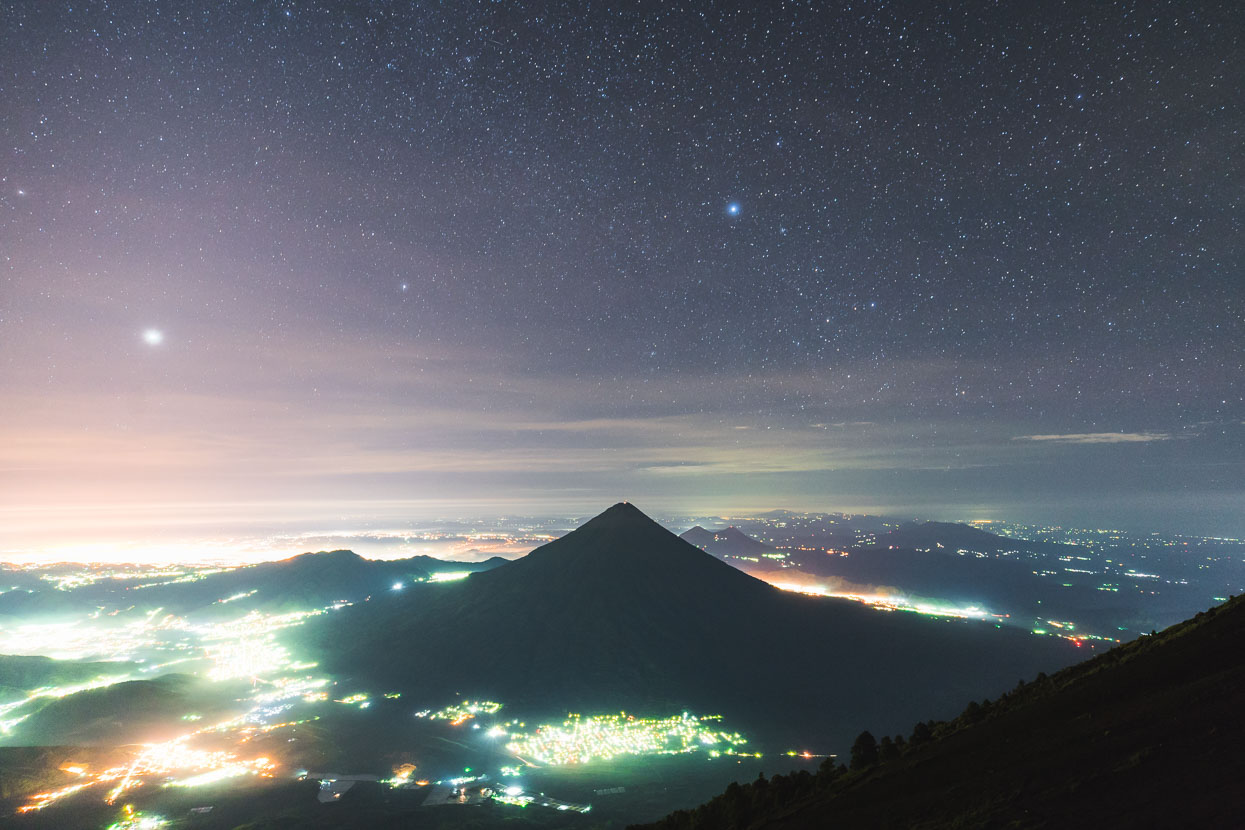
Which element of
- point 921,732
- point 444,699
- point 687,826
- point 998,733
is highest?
point 998,733

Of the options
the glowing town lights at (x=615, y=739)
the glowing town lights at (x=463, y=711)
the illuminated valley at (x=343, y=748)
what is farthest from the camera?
the glowing town lights at (x=463, y=711)

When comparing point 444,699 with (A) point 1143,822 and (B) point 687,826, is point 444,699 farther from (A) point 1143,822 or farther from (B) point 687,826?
(A) point 1143,822

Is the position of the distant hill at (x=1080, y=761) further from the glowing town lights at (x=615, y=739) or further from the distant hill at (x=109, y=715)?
the distant hill at (x=109, y=715)

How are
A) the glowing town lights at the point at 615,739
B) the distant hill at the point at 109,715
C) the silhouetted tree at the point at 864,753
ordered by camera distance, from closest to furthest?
the silhouetted tree at the point at 864,753
the glowing town lights at the point at 615,739
the distant hill at the point at 109,715

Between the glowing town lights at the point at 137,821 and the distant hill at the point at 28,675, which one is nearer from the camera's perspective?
the glowing town lights at the point at 137,821

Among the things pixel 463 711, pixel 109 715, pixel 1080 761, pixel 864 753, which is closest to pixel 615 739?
pixel 463 711

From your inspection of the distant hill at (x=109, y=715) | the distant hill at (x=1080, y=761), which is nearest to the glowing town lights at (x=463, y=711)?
the distant hill at (x=109, y=715)

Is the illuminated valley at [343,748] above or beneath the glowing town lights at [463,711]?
above

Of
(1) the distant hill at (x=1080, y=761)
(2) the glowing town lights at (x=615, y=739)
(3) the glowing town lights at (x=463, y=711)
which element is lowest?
(3) the glowing town lights at (x=463, y=711)

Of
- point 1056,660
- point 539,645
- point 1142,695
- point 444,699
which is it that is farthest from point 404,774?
point 1056,660
